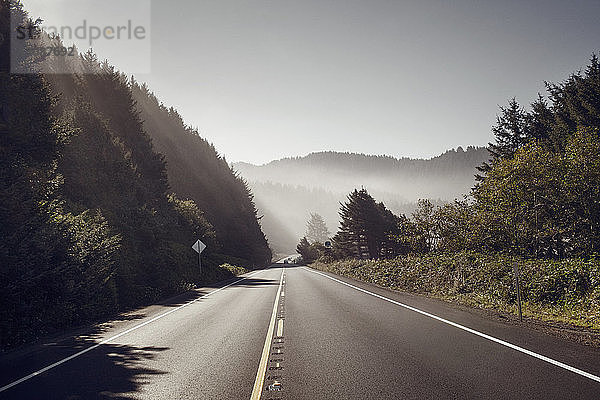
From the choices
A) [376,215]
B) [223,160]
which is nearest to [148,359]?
[376,215]

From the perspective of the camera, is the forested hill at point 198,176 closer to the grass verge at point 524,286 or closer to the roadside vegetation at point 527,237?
the roadside vegetation at point 527,237

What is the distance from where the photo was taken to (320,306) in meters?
14.1

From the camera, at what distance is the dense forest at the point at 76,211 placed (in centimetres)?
1108

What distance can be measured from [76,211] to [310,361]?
17894 mm

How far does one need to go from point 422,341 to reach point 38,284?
37.3ft

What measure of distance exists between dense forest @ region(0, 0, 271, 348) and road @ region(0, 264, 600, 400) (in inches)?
91.2

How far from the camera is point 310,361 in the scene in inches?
264

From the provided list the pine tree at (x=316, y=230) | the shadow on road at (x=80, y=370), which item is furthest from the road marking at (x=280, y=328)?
the pine tree at (x=316, y=230)

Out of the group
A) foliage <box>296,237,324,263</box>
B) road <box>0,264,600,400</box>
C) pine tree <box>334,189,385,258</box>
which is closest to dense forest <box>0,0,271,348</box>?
road <box>0,264,600,400</box>

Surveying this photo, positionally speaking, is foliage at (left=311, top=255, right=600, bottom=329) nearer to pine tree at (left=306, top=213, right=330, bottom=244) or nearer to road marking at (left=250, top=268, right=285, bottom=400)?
road marking at (left=250, top=268, right=285, bottom=400)

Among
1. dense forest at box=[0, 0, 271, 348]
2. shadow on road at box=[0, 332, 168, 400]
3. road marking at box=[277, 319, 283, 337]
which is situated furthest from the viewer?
dense forest at box=[0, 0, 271, 348]

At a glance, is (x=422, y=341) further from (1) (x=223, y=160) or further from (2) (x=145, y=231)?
(1) (x=223, y=160)

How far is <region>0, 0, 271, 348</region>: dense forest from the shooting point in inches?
436

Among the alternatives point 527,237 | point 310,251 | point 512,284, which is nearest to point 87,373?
point 512,284
